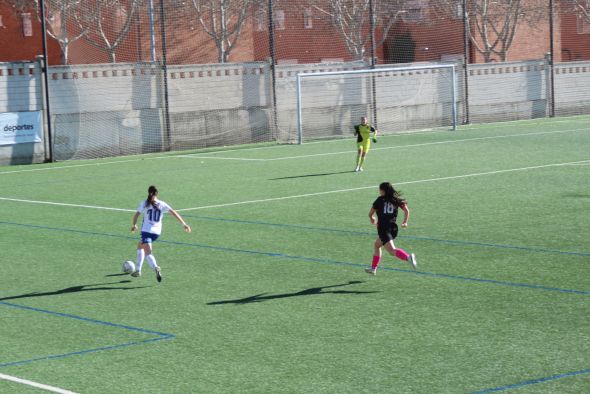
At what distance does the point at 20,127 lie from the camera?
35.6 meters

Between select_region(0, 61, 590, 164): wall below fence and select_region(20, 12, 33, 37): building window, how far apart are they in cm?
2281

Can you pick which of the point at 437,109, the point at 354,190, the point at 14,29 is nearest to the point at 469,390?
the point at 354,190

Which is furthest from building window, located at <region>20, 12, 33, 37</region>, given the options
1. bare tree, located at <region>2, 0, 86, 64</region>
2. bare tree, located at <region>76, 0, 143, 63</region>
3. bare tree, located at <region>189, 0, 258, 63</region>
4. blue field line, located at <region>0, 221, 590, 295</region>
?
blue field line, located at <region>0, 221, 590, 295</region>

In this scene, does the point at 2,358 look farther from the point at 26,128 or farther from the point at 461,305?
the point at 26,128

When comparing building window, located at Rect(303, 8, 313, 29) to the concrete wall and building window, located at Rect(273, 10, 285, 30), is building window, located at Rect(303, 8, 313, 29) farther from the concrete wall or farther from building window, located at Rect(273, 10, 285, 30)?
the concrete wall

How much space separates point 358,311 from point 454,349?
211 cm

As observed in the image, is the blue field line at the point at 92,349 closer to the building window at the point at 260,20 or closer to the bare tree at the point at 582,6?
the building window at the point at 260,20

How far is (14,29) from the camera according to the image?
59750 mm

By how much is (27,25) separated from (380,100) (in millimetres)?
25418

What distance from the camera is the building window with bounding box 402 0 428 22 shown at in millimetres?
58891

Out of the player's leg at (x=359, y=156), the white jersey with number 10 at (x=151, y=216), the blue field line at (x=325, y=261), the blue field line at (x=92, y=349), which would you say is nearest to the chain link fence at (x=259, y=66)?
the player's leg at (x=359, y=156)

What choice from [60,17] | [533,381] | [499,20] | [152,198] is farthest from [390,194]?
[499,20]

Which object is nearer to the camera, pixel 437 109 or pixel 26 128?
pixel 26 128

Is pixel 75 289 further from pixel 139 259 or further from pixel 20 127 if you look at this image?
pixel 20 127
